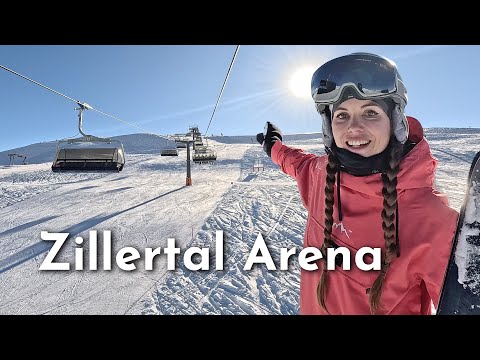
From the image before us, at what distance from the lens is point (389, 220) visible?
1278 millimetres

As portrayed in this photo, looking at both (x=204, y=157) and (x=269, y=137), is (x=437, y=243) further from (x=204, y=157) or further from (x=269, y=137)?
(x=204, y=157)

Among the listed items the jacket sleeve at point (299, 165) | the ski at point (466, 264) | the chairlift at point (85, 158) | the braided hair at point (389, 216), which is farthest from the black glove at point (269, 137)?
the chairlift at point (85, 158)

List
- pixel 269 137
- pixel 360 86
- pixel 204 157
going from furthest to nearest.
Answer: pixel 204 157 → pixel 269 137 → pixel 360 86

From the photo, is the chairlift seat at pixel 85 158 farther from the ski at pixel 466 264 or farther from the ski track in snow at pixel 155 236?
the ski at pixel 466 264

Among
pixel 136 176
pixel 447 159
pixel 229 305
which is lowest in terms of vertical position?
pixel 229 305

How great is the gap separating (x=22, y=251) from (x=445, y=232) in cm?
837

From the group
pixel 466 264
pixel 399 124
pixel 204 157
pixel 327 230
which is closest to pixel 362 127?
pixel 399 124

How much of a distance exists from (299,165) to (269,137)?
2.09 feet

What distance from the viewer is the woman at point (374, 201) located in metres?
1.22
